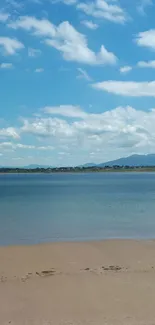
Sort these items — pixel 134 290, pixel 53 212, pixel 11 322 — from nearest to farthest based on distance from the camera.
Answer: pixel 11 322, pixel 134 290, pixel 53 212

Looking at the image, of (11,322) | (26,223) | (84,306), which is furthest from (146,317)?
(26,223)

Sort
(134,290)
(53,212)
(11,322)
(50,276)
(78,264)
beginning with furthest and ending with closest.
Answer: (53,212)
(78,264)
(50,276)
(134,290)
(11,322)

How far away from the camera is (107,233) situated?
23.8 m

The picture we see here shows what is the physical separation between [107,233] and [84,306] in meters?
14.1

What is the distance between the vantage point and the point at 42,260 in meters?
15.7

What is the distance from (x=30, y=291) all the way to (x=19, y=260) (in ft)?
15.5

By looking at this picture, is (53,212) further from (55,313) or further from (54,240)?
(55,313)

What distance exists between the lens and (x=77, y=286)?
454 inches

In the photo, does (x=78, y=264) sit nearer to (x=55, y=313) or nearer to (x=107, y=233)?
(x=55, y=313)

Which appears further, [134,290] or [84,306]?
[134,290]

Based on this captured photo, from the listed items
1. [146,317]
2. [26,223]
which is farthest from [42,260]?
[26,223]

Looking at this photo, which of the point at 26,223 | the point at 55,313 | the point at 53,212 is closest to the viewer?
the point at 55,313

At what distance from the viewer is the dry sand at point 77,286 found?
361 inches

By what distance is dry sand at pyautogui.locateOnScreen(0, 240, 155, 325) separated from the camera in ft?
30.1
